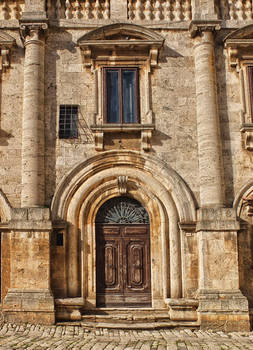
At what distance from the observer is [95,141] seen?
14.6 meters

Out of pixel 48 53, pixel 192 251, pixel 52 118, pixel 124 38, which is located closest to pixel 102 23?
pixel 124 38

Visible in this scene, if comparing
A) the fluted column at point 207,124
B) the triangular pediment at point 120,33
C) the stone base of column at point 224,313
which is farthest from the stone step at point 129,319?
the triangular pediment at point 120,33

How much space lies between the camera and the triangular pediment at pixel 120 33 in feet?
49.1

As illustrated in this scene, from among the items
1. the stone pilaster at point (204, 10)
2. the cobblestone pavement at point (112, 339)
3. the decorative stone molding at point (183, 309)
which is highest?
the stone pilaster at point (204, 10)

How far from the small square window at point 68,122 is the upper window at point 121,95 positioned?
0.96 m

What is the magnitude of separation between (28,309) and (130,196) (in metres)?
4.39

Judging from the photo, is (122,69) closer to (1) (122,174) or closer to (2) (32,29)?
(2) (32,29)

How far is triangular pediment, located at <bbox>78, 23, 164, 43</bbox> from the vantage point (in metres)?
15.0

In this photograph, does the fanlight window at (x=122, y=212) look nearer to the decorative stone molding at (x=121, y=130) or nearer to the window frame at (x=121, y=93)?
the decorative stone molding at (x=121, y=130)

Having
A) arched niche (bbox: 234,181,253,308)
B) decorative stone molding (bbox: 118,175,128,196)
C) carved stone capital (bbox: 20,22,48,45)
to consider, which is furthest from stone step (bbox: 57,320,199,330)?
carved stone capital (bbox: 20,22,48,45)

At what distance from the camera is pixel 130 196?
14.8 meters

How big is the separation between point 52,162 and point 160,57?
474 centimetres

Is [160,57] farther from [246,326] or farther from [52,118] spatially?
[246,326]

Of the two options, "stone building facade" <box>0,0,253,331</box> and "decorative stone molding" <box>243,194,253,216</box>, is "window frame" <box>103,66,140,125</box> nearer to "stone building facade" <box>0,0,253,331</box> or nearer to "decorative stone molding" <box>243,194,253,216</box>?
"stone building facade" <box>0,0,253,331</box>
